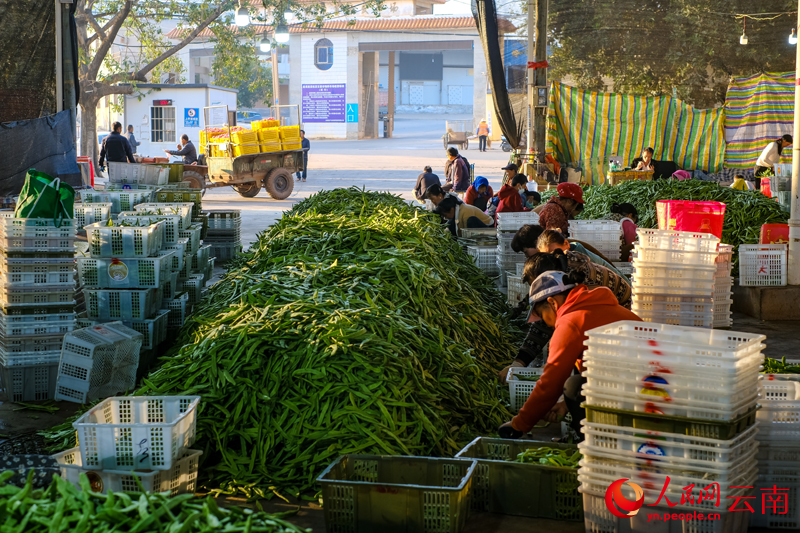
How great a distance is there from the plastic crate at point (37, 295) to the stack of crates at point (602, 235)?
4.44 metres

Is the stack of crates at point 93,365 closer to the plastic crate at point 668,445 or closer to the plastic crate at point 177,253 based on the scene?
the plastic crate at point 177,253

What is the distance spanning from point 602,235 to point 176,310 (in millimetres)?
3943

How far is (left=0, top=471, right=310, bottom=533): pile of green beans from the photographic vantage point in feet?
7.93

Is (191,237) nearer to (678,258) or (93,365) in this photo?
(93,365)

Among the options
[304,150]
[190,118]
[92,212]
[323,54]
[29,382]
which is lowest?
[29,382]

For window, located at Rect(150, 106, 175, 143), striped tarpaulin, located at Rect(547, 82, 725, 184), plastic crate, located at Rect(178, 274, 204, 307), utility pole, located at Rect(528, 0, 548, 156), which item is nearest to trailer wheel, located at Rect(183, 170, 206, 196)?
utility pole, located at Rect(528, 0, 548, 156)

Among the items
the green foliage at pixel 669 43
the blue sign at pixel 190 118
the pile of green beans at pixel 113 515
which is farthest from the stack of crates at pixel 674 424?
the blue sign at pixel 190 118

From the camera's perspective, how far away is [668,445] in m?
3.09

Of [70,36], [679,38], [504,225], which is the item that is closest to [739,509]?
[504,225]

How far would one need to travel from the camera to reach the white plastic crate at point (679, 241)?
5.47 metres

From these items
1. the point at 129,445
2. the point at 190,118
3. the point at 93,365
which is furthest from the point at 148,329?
the point at 190,118

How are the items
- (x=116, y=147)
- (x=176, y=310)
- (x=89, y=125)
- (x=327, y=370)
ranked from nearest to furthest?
(x=327, y=370) → (x=176, y=310) → (x=116, y=147) → (x=89, y=125)

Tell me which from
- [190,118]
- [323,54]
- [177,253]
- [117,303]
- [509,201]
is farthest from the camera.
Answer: [323,54]

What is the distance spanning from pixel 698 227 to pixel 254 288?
375cm
